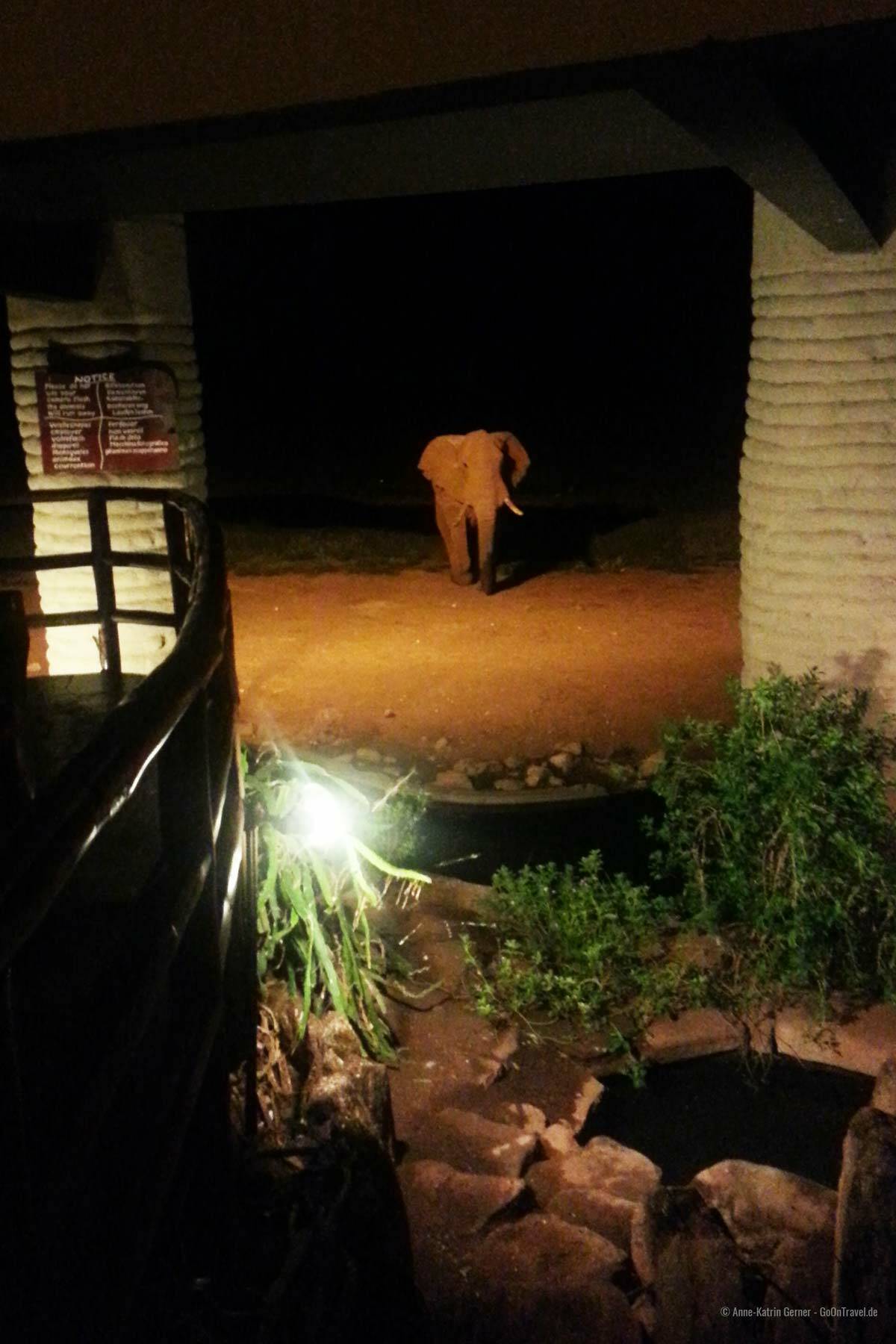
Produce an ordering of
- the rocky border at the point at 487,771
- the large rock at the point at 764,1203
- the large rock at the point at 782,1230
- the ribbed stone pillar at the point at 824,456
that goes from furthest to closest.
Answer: the rocky border at the point at 487,771, the ribbed stone pillar at the point at 824,456, the large rock at the point at 764,1203, the large rock at the point at 782,1230

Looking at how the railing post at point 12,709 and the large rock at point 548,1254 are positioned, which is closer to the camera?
the railing post at point 12,709

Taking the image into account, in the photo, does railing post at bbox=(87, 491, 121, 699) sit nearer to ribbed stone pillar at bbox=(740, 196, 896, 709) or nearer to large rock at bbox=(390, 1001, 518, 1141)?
large rock at bbox=(390, 1001, 518, 1141)

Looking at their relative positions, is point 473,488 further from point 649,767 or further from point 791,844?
point 791,844

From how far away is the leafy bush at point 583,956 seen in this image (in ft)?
16.4

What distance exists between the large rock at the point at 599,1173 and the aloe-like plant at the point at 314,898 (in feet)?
2.35

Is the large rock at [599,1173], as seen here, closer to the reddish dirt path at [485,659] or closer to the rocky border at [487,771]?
the rocky border at [487,771]

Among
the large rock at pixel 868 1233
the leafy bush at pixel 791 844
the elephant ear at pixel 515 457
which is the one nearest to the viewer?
the large rock at pixel 868 1233

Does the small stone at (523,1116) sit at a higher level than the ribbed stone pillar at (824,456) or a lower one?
lower

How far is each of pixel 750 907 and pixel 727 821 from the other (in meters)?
0.34

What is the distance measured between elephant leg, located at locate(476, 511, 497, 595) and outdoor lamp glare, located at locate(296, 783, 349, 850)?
7812 mm

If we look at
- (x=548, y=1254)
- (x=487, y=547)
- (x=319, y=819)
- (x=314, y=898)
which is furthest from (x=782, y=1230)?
(x=487, y=547)

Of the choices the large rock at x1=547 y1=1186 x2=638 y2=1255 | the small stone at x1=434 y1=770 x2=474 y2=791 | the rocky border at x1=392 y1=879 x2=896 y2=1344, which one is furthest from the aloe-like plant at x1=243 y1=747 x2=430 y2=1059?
the small stone at x1=434 y1=770 x2=474 y2=791

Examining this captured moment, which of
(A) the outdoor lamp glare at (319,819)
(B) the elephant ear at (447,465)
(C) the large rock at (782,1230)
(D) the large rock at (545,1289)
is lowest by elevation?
(C) the large rock at (782,1230)

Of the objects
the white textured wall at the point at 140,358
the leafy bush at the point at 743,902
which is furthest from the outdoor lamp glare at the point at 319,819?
the white textured wall at the point at 140,358
